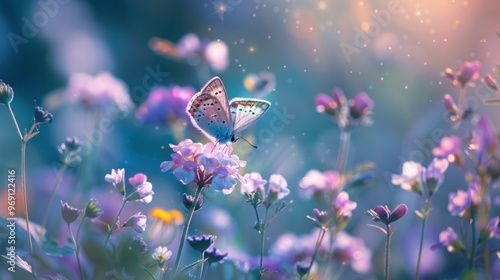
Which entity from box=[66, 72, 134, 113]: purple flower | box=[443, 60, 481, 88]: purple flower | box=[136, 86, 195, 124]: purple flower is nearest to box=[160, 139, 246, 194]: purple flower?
box=[443, 60, 481, 88]: purple flower

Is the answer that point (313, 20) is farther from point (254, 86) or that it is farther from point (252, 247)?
point (252, 247)

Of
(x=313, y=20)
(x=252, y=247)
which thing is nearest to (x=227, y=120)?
(x=252, y=247)

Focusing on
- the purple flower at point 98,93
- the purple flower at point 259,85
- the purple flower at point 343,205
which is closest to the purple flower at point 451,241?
the purple flower at point 343,205

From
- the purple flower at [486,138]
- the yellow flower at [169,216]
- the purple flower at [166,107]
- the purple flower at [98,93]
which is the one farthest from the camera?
the purple flower at [98,93]

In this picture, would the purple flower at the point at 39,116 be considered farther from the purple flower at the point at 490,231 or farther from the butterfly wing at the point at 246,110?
the purple flower at the point at 490,231

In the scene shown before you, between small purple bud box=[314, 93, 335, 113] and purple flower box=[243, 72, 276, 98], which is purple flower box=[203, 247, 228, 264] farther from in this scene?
purple flower box=[243, 72, 276, 98]
